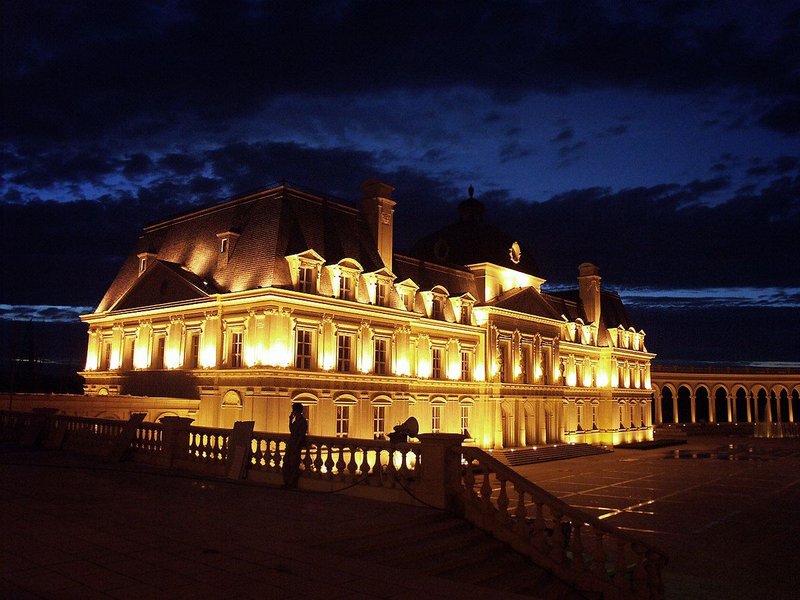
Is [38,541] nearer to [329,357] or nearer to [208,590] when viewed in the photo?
[208,590]

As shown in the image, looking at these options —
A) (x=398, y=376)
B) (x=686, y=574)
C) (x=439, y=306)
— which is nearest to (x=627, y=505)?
(x=686, y=574)

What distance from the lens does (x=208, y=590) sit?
27.0ft

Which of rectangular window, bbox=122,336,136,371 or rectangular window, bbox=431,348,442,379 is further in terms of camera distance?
rectangular window, bbox=431,348,442,379

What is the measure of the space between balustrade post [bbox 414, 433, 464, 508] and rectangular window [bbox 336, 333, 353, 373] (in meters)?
22.0

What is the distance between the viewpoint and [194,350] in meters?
35.8

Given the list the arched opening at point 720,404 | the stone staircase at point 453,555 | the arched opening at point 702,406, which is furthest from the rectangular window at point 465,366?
the arched opening at point 720,404

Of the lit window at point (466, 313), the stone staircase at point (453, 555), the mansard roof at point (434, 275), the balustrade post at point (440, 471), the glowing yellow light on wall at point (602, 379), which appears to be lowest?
the stone staircase at point (453, 555)

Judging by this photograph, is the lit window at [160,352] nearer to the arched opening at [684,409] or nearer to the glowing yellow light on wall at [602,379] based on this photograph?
the glowing yellow light on wall at [602,379]

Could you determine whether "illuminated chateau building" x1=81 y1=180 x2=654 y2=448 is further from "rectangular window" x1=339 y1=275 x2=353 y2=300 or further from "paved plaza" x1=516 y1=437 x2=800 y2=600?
"paved plaza" x1=516 y1=437 x2=800 y2=600

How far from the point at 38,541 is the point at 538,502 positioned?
809 centimetres

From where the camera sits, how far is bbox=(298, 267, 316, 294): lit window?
34.2 metres

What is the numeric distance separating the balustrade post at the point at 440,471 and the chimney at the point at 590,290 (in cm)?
5474

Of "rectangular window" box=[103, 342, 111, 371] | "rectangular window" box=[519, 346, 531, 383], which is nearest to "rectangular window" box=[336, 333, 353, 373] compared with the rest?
"rectangular window" box=[103, 342, 111, 371]

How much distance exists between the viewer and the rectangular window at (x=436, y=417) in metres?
44.0
